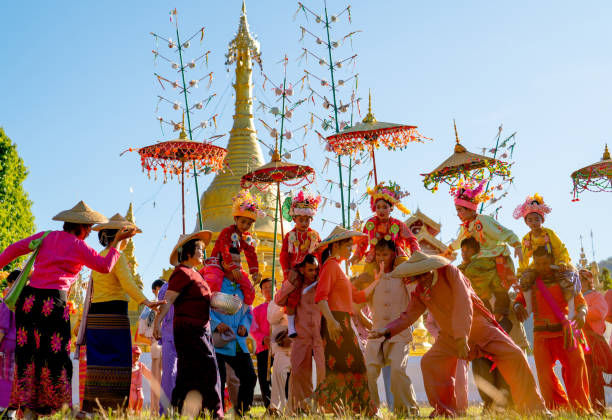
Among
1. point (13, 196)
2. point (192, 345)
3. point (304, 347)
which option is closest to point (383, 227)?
point (304, 347)

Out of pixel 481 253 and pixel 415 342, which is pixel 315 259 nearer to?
pixel 481 253

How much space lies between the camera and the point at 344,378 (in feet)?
20.7

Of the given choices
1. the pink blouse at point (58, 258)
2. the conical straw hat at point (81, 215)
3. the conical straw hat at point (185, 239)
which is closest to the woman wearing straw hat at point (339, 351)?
the conical straw hat at point (185, 239)

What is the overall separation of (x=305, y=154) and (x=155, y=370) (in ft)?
27.9

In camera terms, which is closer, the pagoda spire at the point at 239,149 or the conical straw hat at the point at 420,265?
the conical straw hat at the point at 420,265

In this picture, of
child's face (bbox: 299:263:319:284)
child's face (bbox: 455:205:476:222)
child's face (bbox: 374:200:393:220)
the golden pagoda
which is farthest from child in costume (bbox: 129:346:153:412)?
the golden pagoda

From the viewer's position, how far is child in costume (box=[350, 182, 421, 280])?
7625 mm

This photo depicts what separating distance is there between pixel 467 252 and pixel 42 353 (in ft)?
15.1

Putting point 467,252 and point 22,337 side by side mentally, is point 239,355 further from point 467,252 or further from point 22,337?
point 467,252

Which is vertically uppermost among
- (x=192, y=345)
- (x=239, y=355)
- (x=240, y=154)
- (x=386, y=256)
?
(x=240, y=154)

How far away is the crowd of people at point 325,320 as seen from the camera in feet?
18.7

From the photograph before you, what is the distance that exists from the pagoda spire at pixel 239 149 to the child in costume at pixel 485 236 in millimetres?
18815

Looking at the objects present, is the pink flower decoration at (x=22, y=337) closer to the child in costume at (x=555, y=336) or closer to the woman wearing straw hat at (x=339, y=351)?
the woman wearing straw hat at (x=339, y=351)

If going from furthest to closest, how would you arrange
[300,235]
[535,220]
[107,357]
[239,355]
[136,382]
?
[136,382] < [300,235] < [535,220] < [239,355] < [107,357]
